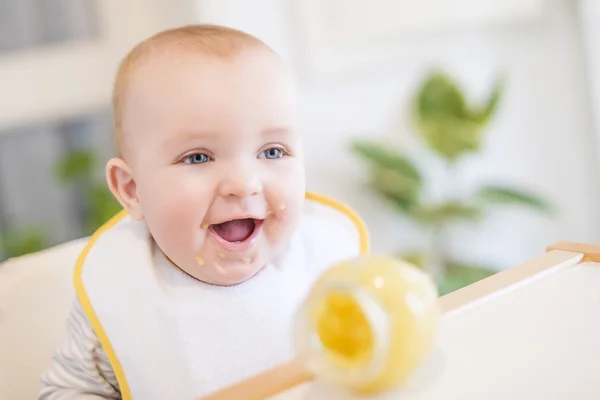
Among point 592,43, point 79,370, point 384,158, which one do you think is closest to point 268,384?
point 79,370

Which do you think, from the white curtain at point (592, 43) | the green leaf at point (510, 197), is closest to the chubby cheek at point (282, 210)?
the green leaf at point (510, 197)

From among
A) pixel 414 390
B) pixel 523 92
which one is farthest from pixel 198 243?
pixel 523 92

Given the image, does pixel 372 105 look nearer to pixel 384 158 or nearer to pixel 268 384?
pixel 384 158

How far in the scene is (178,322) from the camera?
77cm

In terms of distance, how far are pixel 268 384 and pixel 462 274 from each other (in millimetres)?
1511

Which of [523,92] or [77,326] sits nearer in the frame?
[77,326]

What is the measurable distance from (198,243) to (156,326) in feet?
0.43

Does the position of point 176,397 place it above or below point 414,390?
below

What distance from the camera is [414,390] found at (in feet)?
1.56

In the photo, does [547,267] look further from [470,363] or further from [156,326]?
[156,326]

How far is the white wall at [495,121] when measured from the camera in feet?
6.29

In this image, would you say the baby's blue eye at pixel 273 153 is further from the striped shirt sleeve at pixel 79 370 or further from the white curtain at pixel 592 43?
the white curtain at pixel 592 43

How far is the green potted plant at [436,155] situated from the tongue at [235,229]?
119 centimetres

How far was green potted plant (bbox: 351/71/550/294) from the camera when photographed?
191 cm
